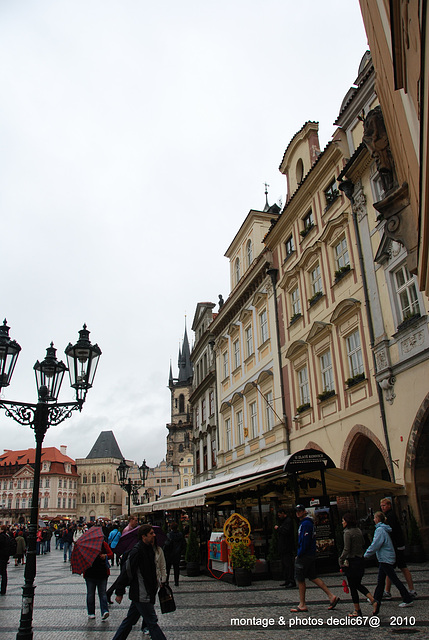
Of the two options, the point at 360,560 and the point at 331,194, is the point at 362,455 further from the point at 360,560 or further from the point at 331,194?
the point at 360,560

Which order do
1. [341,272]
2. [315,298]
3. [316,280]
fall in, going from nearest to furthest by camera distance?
[341,272] < [315,298] < [316,280]

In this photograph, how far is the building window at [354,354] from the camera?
17.0 metres

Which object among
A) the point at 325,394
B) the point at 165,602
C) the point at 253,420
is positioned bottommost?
the point at 165,602

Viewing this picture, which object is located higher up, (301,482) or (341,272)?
(341,272)

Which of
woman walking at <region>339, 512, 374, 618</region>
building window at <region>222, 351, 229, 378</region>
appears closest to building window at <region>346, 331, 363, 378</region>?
woman walking at <region>339, 512, 374, 618</region>

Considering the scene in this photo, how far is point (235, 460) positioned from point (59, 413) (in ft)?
66.5

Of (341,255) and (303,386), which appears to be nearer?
(341,255)

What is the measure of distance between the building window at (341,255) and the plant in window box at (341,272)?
3.0 inches

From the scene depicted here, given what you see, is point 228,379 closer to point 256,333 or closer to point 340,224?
point 256,333

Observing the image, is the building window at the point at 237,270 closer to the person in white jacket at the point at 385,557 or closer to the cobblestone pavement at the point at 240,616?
the cobblestone pavement at the point at 240,616

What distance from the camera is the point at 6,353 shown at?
8.91m

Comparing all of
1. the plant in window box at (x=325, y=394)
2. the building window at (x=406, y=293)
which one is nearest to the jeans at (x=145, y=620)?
the building window at (x=406, y=293)

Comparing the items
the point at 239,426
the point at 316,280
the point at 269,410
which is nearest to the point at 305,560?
the point at 316,280

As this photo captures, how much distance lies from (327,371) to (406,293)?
5214 mm
